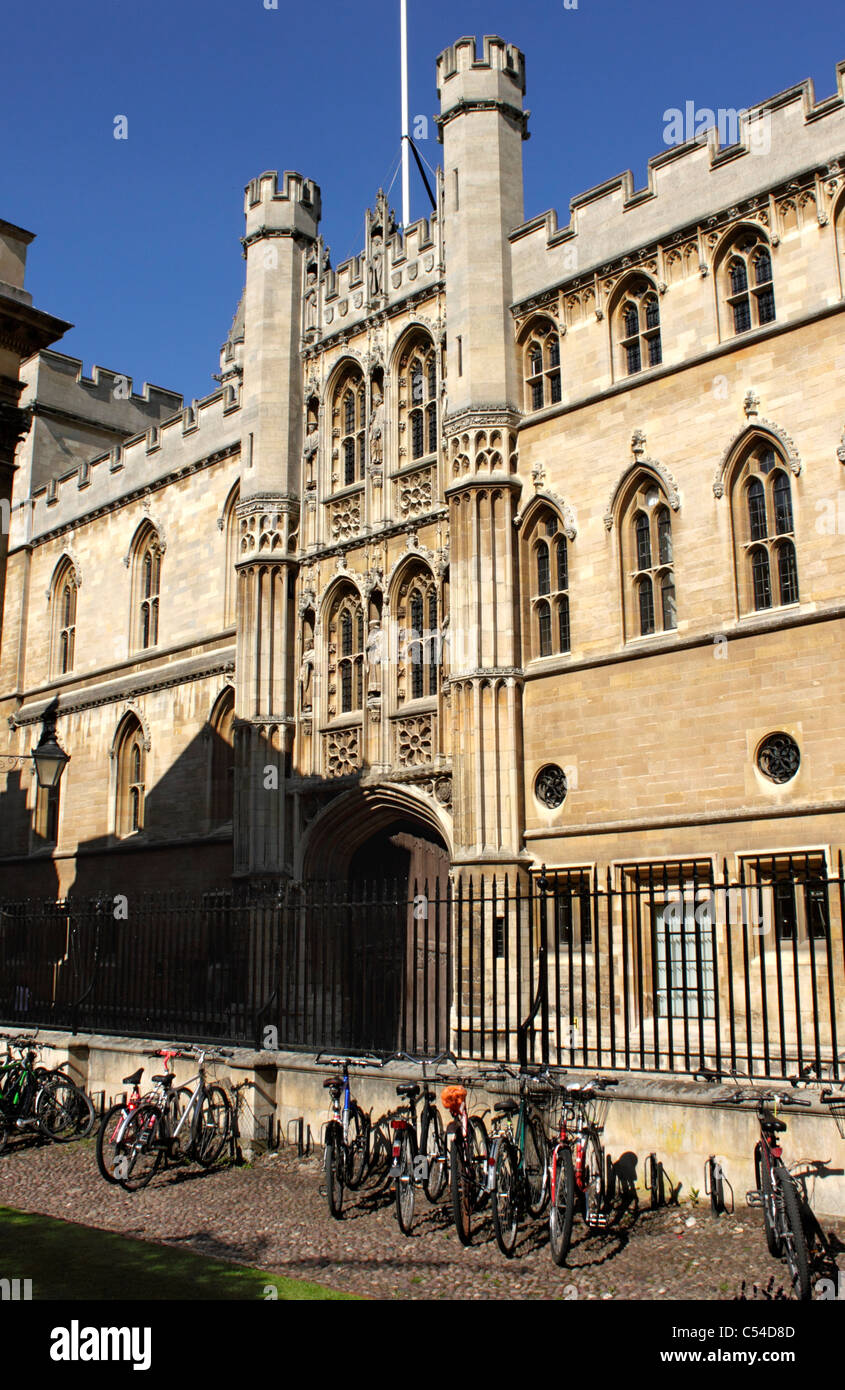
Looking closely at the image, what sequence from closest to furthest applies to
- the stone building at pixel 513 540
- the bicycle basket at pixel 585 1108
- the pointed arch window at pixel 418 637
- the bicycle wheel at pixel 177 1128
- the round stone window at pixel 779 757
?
the bicycle basket at pixel 585 1108
the bicycle wheel at pixel 177 1128
the round stone window at pixel 779 757
the stone building at pixel 513 540
the pointed arch window at pixel 418 637

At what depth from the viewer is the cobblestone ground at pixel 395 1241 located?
7.57m

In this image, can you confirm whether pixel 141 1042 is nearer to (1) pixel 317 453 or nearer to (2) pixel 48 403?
(1) pixel 317 453

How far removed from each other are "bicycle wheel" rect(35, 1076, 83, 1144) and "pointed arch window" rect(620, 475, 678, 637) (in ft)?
29.6

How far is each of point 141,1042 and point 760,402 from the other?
10.7 m

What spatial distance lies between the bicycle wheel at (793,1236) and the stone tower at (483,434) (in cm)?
936

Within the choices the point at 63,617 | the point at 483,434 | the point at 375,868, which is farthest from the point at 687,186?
the point at 63,617

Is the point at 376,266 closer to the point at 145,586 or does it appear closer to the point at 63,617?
the point at 145,586

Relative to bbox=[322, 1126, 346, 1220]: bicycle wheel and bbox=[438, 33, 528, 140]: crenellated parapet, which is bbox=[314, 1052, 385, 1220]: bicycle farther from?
bbox=[438, 33, 528, 140]: crenellated parapet

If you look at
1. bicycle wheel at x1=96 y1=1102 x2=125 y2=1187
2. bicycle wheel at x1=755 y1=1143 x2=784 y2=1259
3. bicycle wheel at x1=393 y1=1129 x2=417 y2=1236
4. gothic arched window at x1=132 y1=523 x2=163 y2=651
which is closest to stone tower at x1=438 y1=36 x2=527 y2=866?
bicycle wheel at x1=96 y1=1102 x2=125 y2=1187

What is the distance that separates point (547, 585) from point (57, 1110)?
31.2ft

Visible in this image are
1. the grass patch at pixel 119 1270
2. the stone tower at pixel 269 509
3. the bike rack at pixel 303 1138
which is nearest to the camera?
the grass patch at pixel 119 1270

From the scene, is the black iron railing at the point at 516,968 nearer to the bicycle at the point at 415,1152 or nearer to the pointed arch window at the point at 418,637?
the bicycle at the point at 415,1152

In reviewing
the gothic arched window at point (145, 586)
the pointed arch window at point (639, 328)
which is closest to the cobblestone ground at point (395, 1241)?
the pointed arch window at point (639, 328)

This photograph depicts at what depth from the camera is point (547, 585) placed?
58.0ft
